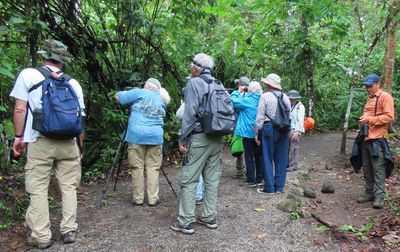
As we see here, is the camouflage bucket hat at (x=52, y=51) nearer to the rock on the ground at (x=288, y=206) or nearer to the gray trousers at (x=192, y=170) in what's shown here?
the gray trousers at (x=192, y=170)

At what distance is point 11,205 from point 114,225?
1.38 metres

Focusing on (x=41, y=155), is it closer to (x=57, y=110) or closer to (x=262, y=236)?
(x=57, y=110)

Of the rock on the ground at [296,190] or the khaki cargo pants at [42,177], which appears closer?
the khaki cargo pants at [42,177]

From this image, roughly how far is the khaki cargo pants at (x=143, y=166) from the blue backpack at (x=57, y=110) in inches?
60.1

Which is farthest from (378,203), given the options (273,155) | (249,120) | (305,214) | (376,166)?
(249,120)

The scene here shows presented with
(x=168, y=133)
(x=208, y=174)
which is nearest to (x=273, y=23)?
(x=168, y=133)

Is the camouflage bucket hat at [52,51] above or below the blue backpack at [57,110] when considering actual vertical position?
above

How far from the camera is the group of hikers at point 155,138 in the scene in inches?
156

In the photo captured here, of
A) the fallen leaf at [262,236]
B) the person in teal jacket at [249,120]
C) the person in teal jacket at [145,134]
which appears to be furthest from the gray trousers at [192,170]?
the person in teal jacket at [249,120]

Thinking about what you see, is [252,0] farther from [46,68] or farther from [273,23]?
[46,68]

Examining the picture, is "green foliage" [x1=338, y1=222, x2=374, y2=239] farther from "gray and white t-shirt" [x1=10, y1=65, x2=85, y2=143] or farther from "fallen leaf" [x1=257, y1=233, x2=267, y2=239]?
"gray and white t-shirt" [x1=10, y1=65, x2=85, y2=143]

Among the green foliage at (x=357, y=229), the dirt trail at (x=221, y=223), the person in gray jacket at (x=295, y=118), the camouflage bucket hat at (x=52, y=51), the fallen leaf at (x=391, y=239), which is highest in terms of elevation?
the camouflage bucket hat at (x=52, y=51)

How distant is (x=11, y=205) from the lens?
5.00 meters

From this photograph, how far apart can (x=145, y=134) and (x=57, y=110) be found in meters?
1.69
